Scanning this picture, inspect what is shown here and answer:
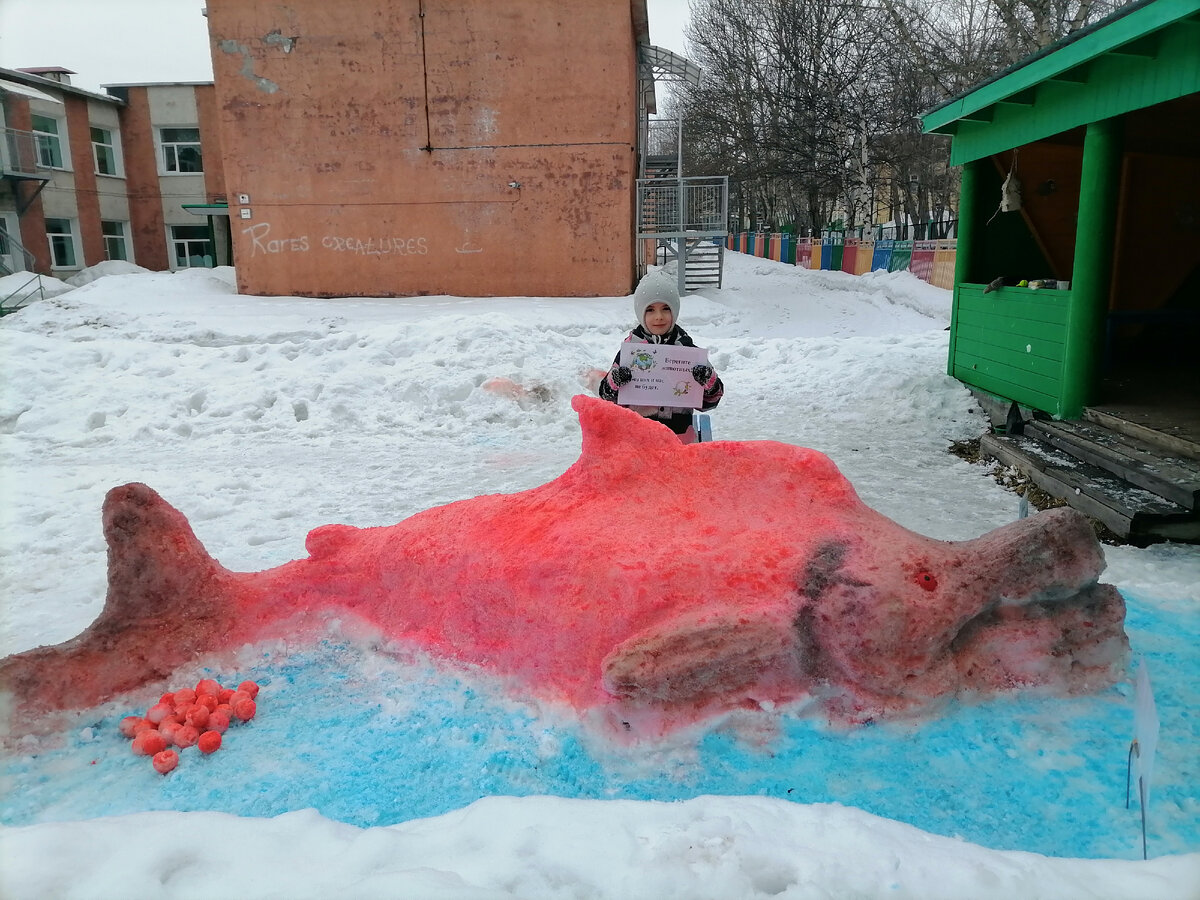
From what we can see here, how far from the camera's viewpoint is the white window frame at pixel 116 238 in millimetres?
28172

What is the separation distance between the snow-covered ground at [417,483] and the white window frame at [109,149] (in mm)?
14144

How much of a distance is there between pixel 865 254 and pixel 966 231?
15.1 m

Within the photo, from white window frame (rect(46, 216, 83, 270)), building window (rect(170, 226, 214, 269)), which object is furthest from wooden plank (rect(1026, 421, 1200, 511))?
building window (rect(170, 226, 214, 269))

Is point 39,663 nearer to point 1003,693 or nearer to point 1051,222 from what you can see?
point 1003,693

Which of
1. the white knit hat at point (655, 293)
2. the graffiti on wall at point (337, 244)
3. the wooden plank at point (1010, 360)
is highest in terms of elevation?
the graffiti on wall at point (337, 244)

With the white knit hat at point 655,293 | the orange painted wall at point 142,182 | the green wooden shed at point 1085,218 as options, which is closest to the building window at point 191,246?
the orange painted wall at point 142,182

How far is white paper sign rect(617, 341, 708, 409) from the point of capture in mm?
4562

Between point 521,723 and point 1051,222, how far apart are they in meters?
8.93

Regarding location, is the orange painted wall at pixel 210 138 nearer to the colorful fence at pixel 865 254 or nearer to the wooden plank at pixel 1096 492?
the colorful fence at pixel 865 254

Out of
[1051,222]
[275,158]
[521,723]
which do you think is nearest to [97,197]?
[275,158]

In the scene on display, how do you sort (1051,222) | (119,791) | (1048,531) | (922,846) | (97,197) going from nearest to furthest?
(922,846)
(119,791)
(1048,531)
(1051,222)
(97,197)

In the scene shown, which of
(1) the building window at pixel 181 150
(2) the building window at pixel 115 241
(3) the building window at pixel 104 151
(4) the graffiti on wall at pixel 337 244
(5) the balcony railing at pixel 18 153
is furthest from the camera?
(1) the building window at pixel 181 150

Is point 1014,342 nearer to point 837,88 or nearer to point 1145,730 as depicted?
point 1145,730

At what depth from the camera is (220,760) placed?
2885 mm
